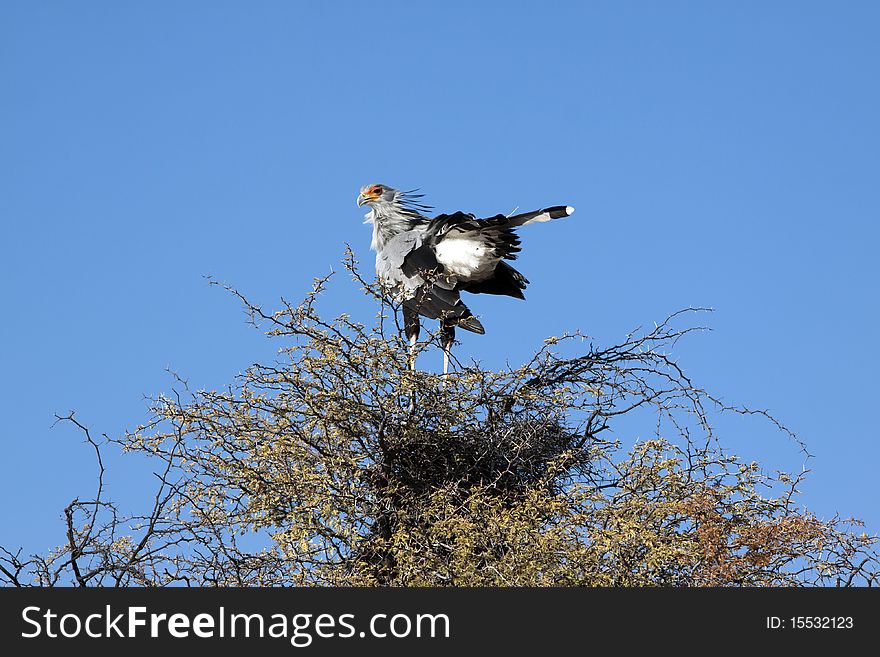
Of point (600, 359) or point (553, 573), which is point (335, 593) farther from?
point (600, 359)

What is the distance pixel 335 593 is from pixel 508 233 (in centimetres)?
449

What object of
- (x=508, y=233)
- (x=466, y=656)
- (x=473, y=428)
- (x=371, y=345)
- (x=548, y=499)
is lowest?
(x=466, y=656)

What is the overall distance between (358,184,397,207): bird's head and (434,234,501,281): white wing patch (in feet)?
5.32

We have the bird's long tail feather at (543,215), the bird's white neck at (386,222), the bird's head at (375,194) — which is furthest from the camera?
the bird's head at (375,194)

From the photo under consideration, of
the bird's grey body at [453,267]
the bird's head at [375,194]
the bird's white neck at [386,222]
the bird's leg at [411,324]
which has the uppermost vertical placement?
the bird's head at [375,194]

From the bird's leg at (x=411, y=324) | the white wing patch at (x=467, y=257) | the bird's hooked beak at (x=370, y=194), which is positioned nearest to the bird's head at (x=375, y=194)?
the bird's hooked beak at (x=370, y=194)

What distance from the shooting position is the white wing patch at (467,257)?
9477mm

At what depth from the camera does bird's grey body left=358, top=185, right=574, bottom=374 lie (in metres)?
9.30

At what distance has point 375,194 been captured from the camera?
1112cm

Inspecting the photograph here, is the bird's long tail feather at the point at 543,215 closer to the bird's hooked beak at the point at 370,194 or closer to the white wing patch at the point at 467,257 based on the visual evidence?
the white wing patch at the point at 467,257

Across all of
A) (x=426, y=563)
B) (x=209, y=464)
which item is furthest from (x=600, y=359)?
(x=209, y=464)

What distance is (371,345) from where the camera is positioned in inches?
299

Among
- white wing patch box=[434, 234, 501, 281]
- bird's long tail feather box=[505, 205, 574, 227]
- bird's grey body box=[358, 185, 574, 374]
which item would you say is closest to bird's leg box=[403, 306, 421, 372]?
bird's grey body box=[358, 185, 574, 374]

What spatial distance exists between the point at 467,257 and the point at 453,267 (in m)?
0.16
